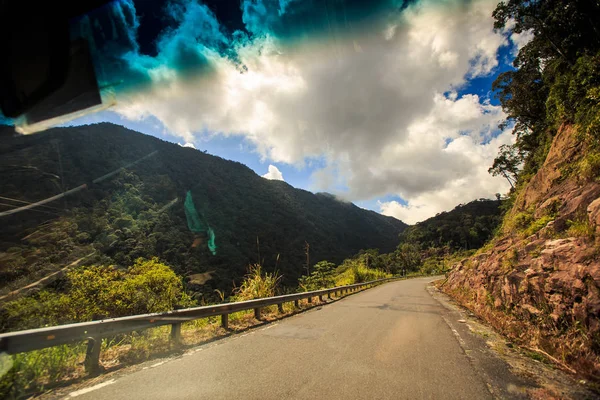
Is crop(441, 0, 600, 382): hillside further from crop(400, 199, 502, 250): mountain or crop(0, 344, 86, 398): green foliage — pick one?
crop(400, 199, 502, 250): mountain

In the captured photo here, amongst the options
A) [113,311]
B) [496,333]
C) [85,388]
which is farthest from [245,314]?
[496,333]

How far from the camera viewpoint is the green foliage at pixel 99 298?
599cm

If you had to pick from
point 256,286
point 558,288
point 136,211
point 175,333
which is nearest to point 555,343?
point 558,288

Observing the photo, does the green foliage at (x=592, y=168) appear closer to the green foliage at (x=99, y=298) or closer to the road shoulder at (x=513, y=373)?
the road shoulder at (x=513, y=373)

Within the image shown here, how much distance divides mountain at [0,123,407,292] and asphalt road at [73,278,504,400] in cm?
763

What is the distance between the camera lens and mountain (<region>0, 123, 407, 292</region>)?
34281 millimetres

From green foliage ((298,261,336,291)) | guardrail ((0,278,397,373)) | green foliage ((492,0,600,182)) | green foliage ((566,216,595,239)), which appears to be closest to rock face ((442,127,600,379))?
green foliage ((566,216,595,239))

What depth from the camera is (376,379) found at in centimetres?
327

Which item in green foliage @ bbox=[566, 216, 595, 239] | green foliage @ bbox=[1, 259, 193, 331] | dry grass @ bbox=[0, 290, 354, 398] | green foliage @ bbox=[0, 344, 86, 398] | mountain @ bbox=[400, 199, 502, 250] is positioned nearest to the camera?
green foliage @ bbox=[0, 344, 86, 398]

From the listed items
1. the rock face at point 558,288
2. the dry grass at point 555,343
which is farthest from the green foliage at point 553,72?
the dry grass at point 555,343

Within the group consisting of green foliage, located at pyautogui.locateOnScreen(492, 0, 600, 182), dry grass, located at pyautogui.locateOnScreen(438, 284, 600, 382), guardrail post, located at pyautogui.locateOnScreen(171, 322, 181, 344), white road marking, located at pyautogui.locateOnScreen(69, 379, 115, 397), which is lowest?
dry grass, located at pyautogui.locateOnScreen(438, 284, 600, 382)

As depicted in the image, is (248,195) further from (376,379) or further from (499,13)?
(376,379)

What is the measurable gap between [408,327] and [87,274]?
26.3 feet

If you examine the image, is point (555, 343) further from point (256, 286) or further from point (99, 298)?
point (99, 298)
